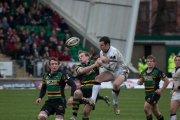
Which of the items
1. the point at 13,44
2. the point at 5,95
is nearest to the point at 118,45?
the point at 13,44

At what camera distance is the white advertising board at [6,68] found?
95.2 ft

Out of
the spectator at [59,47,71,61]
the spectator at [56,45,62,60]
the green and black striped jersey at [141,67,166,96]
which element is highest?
the green and black striped jersey at [141,67,166,96]

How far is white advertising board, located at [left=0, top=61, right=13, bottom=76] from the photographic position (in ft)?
95.2

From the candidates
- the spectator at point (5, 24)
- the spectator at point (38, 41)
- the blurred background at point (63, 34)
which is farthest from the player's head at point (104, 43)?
the spectator at point (38, 41)

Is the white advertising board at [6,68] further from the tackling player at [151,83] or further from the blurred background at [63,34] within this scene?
the tackling player at [151,83]

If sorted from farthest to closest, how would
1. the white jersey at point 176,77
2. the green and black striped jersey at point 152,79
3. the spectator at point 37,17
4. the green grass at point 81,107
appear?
the spectator at point 37,17, the green grass at point 81,107, the white jersey at point 176,77, the green and black striped jersey at point 152,79

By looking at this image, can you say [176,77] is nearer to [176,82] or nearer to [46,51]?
[176,82]

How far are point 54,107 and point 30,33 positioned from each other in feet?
68.3

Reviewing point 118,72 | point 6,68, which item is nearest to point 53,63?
point 118,72

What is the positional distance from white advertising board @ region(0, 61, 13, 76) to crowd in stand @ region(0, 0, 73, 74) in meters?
1.07

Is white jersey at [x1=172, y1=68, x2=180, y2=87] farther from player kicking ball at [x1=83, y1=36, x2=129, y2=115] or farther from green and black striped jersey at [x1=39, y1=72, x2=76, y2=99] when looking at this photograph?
green and black striped jersey at [x1=39, y1=72, x2=76, y2=99]

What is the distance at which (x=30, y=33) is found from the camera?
107 ft

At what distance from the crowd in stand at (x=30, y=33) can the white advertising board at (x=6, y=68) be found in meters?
1.07

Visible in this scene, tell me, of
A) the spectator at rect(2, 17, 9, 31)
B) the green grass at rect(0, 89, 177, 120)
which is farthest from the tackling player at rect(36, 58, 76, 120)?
the spectator at rect(2, 17, 9, 31)
